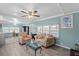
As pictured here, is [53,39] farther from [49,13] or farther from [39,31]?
[49,13]

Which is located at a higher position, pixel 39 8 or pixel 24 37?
pixel 39 8

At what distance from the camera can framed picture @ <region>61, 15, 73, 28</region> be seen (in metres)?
2.30

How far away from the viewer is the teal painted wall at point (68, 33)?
7.47ft

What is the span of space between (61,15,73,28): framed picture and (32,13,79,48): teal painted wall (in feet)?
0.20

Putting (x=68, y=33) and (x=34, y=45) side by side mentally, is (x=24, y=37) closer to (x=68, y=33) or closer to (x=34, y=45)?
(x=34, y=45)

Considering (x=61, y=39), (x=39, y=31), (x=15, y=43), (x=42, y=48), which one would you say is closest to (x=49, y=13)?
(x=39, y=31)

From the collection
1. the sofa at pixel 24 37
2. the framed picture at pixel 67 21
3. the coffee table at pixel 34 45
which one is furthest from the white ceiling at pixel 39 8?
the coffee table at pixel 34 45

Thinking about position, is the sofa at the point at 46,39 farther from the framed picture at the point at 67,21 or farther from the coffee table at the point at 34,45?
the framed picture at the point at 67,21

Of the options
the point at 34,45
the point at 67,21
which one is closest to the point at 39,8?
the point at 67,21

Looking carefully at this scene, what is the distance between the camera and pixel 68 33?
7.66 feet

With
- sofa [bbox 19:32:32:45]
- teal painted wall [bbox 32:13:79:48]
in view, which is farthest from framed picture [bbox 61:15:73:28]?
sofa [bbox 19:32:32:45]

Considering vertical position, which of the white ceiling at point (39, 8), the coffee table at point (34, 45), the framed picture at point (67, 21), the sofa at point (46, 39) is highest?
the white ceiling at point (39, 8)

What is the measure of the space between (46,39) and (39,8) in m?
0.68

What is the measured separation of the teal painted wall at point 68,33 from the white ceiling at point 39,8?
0.41ft
